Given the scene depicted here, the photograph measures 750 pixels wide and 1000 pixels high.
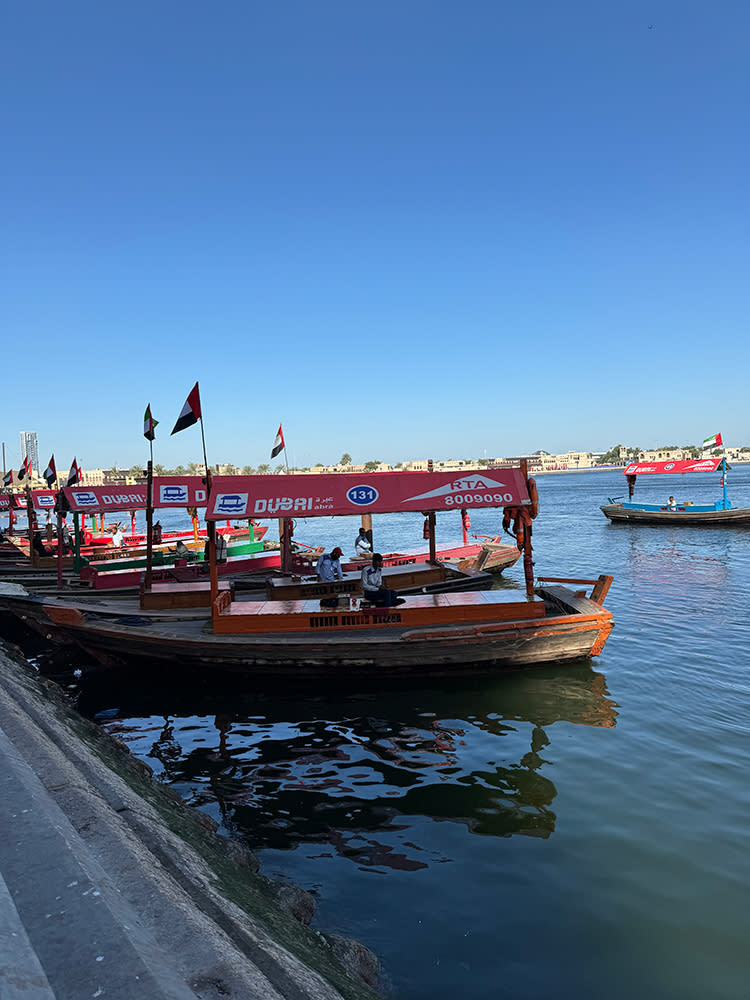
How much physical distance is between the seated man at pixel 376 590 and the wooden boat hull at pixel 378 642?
0.96 ft

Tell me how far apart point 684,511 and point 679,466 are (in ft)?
13.2

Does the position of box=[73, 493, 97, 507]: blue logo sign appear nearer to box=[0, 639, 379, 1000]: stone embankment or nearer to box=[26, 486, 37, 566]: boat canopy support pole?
box=[26, 486, 37, 566]: boat canopy support pole

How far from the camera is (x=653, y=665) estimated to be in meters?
13.2

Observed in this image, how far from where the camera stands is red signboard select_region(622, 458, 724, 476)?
4200 cm

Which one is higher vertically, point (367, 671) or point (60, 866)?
point (60, 866)

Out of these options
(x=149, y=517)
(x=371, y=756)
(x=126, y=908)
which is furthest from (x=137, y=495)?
(x=126, y=908)

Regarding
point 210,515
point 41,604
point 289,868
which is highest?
point 210,515

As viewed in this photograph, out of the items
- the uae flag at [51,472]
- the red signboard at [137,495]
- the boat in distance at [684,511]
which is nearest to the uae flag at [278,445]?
the red signboard at [137,495]

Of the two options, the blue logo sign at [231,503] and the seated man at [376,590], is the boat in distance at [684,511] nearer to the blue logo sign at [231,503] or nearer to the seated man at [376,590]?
the seated man at [376,590]

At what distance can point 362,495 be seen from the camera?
13133 millimetres

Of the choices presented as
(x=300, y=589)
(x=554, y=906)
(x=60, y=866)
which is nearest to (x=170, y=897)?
(x=60, y=866)

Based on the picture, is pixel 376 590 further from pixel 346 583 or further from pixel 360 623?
pixel 346 583

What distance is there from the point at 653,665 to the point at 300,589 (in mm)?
8170

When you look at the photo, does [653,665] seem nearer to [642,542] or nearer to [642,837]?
[642,837]
